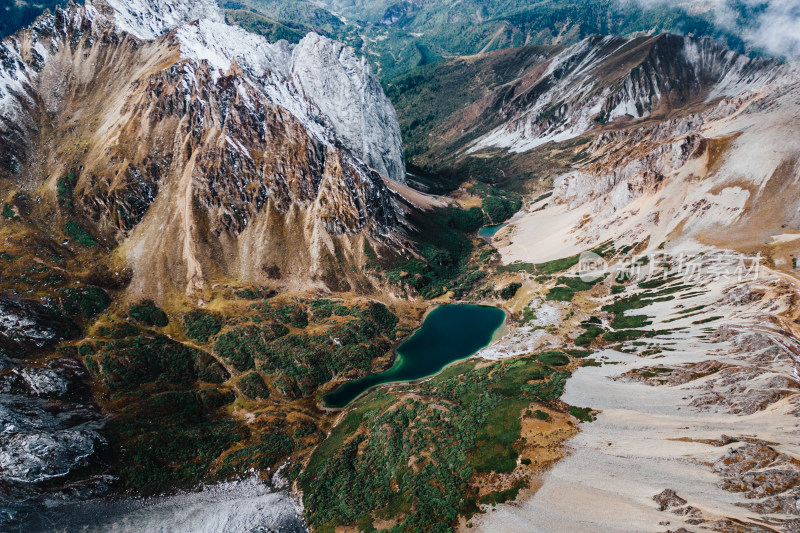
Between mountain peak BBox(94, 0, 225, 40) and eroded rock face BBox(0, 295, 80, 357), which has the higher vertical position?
mountain peak BBox(94, 0, 225, 40)

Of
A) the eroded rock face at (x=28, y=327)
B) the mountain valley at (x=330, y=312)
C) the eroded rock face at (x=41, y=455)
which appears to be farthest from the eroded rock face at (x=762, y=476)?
the eroded rock face at (x=28, y=327)

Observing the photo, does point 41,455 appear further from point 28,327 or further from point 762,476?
point 762,476

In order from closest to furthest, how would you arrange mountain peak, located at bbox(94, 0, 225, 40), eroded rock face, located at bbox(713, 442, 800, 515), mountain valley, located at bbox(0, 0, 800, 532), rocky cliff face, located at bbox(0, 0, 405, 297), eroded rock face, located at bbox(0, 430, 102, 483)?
eroded rock face, located at bbox(713, 442, 800, 515), mountain valley, located at bbox(0, 0, 800, 532), eroded rock face, located at bbox(0, 430, 102, 483), rocky cliff face, located at bbox(0, 0, 405, 297), mountain peak, located at bbox(94, 0, 225, 40)

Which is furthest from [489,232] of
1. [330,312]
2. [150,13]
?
[150,13]

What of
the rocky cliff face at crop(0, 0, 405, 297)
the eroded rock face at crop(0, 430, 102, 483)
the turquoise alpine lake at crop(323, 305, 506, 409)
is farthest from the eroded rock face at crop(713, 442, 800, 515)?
the rocky cliff face at crop(0, 0, 405, 297)

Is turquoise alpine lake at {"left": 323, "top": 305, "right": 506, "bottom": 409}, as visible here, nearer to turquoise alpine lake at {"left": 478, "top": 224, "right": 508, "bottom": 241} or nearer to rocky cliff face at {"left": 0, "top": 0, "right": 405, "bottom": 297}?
rocky cliff face at {"left": 0, "top": 0, "right": 405, "bottom": 297}

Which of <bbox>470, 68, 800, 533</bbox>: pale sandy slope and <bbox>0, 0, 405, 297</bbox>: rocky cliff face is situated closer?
<bbox>470, 68, 800, 533</bbox>: pale sandy slope

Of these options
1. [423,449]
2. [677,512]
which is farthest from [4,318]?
[677,512]
